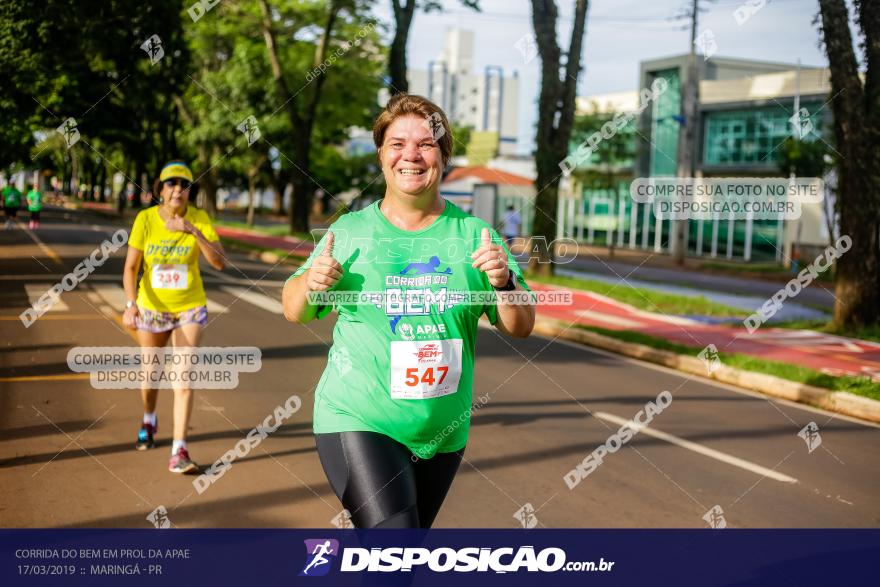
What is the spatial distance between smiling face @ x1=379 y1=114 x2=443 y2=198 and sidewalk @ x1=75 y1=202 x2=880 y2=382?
8.50 metres

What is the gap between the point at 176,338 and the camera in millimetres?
6391

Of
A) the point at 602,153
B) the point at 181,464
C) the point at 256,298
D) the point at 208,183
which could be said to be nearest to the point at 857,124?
the point at 256,298

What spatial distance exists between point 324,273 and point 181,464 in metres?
3.54

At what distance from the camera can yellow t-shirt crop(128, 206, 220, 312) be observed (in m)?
6.34

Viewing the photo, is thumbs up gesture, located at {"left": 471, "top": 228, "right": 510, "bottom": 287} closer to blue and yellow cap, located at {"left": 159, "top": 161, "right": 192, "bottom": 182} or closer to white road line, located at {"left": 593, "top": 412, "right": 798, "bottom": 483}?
blue and yellow cap, located at {"left": 159, "top": 161, "right": 192, "bottom": 182}

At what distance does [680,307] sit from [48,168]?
278ft

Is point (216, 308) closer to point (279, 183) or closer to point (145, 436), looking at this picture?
point (145, 436)

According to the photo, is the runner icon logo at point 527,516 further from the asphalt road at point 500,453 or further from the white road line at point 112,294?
the white road line at point 112,294

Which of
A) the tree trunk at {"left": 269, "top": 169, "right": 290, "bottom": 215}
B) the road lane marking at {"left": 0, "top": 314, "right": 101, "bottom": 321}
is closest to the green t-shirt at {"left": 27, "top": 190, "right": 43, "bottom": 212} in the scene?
the road lane marking at {"left": 0, "top": 314, "right": 101, "bottom": 321}

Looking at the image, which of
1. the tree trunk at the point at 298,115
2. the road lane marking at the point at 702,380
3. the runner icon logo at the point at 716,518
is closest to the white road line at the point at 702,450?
the runner icon logo at the point at 716,518

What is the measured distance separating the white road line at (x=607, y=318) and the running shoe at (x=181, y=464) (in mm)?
10503

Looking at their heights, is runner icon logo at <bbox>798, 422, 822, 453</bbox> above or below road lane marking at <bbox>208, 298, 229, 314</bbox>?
below

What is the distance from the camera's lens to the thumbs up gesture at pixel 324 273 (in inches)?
117

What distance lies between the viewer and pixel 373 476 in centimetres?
298
